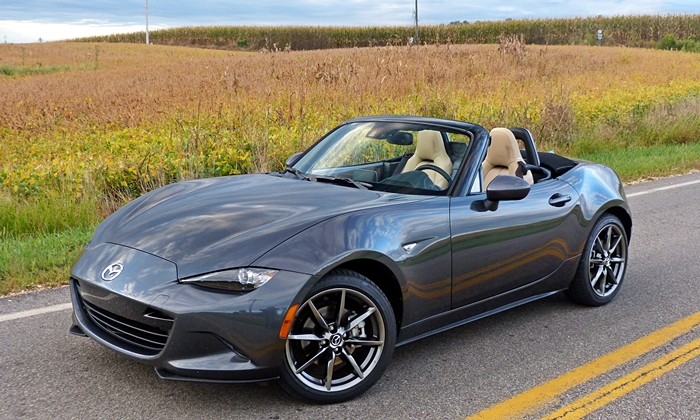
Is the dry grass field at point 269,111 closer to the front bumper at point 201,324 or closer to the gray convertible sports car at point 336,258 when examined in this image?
the gray convertible sports car at point 336,258

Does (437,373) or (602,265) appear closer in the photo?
(437,373)

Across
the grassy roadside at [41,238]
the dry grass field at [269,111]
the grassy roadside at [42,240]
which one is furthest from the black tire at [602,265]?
the dry grass field at [269,111]

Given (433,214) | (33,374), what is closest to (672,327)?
(433,214)

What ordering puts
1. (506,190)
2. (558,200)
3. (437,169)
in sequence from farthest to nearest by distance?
1. (558,200)
2. (437,169)
3. (506,190)

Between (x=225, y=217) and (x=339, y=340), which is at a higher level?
(x=225, y=217)

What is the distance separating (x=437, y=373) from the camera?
3.82 meters

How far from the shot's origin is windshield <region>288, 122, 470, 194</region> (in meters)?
4.37

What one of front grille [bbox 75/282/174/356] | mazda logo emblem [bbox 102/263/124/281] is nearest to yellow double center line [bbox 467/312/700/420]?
front grille [bbox 75/282/174/356]

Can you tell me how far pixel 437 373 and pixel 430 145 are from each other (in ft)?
5.40

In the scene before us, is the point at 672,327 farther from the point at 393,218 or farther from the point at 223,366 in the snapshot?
the point at 223,366

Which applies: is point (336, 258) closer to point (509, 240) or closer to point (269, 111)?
point (509, 240)

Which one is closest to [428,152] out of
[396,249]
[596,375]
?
[396,249]

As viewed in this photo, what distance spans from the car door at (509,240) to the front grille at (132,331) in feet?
5.40

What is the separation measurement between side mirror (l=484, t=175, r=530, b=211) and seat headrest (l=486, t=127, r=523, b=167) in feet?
3.14
